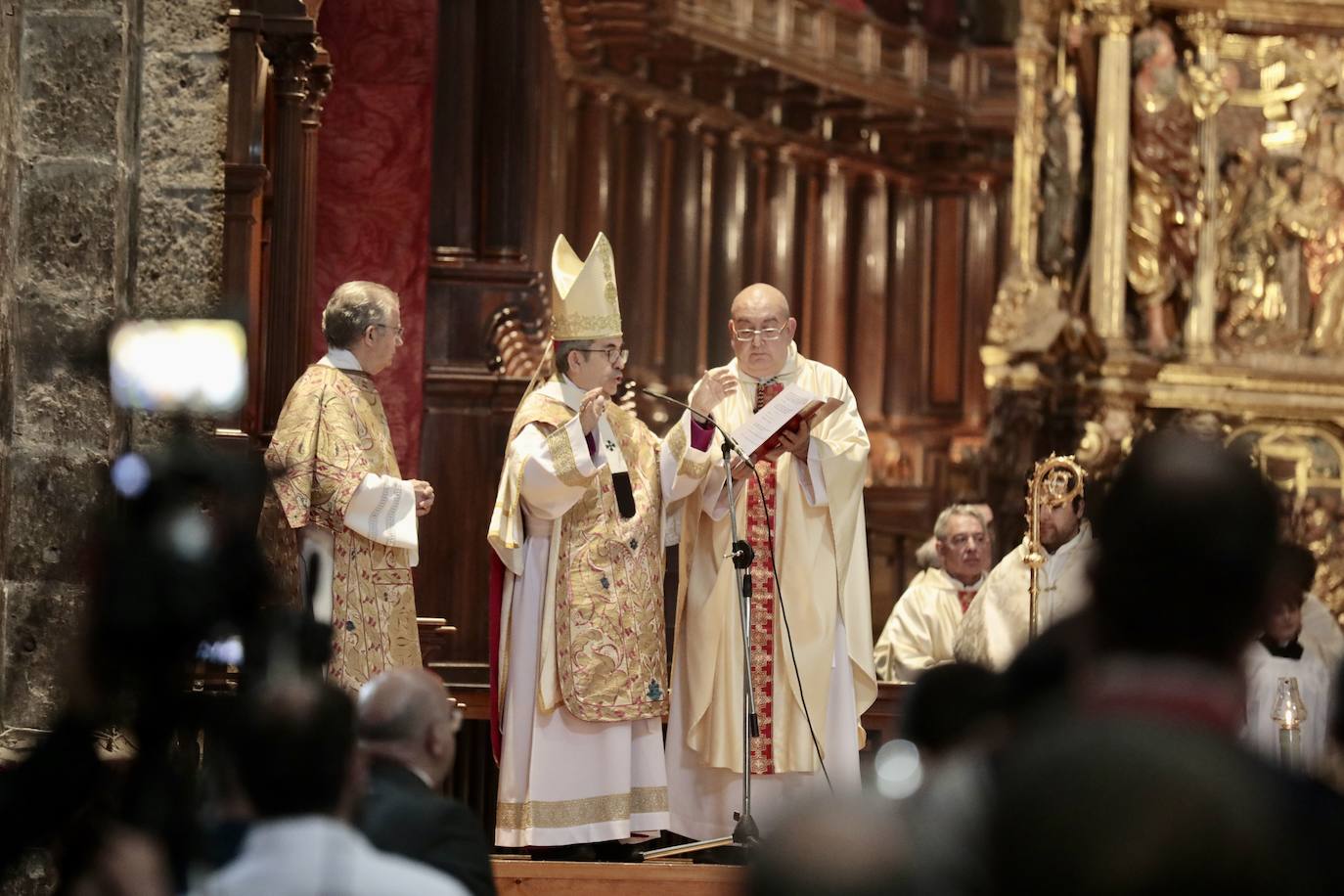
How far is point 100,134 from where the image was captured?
5789 mm

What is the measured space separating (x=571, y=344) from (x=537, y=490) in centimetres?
54

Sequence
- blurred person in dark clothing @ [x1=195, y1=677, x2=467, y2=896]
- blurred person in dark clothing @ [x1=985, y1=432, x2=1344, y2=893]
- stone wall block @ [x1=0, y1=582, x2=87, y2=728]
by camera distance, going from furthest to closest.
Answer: stone wall block @ [x1=0, y1=582, x2=87, y2=728] → blurred person in dark clothing @ [x1=195, y1=677, x2=467, y2=896] → blurred person in dark clothing @ [x1=985, y1=432, x2=1344, y2=893]

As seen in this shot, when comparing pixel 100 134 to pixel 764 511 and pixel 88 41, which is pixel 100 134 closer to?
pixel 88 41

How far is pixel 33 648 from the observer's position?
5.69 meters

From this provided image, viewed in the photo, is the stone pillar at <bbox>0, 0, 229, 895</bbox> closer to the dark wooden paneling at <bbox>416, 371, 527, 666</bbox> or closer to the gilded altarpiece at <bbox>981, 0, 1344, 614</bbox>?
the dark wooden paneling at <bbox>416, 371, 527, 666</bbox>

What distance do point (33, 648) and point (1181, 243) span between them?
8.14 metres

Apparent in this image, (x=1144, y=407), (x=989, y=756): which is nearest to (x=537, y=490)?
(x=989, y=756)

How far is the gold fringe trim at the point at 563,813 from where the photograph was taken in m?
6.49

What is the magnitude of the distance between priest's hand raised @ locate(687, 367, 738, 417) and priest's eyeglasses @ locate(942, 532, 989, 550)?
2266 mm

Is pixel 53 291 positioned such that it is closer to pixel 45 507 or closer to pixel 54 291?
pixel 54 291

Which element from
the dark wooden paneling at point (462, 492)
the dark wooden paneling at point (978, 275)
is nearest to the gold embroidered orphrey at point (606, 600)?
the dark wooden paneling at point (462, 492)

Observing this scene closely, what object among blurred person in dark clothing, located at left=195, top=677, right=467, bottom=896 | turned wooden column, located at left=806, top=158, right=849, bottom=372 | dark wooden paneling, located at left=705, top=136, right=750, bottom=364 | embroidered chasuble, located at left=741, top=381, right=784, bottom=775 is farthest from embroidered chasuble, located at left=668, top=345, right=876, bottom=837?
turned wooden column, located at left=806, top=158, right=849, bottom=372

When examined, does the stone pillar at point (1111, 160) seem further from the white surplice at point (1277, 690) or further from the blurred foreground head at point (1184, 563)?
the blurred foreground head at point (1184, 563)

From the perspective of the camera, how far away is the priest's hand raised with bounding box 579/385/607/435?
6.40m
